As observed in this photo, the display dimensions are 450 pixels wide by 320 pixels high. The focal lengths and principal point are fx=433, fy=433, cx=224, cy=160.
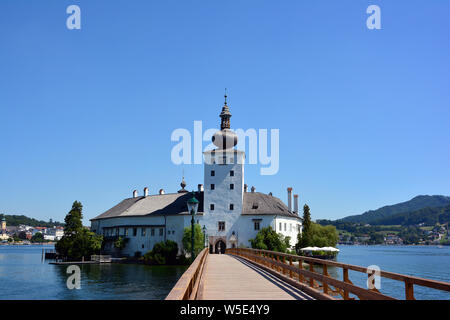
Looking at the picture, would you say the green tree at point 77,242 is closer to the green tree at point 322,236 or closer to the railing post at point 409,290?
the green tree at point 322,236

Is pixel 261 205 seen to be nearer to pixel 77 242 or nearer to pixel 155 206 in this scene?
pixel 155 206

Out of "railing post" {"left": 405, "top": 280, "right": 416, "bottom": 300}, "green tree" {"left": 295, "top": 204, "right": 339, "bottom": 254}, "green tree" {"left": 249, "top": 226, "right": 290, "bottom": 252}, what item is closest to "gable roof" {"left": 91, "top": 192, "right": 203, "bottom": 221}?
"green tree" {"left": 249, "top": 226, "right": 290, "bottom": 252}

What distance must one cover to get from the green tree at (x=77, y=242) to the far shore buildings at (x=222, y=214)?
170 inches

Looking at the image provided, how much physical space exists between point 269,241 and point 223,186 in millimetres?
12626

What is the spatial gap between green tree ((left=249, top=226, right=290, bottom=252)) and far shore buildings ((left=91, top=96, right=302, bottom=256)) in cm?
168

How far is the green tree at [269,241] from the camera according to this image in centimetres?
6938

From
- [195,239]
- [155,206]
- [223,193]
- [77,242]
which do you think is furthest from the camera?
[155,206]

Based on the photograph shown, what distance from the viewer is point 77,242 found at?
85.1 metres

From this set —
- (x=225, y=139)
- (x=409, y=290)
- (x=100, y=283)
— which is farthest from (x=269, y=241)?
(x=409, y=290)

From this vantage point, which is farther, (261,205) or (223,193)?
(261,205)

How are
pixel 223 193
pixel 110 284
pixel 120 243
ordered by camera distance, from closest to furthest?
pixel 110 284 → pixel 223 193 → pixel 120 243
